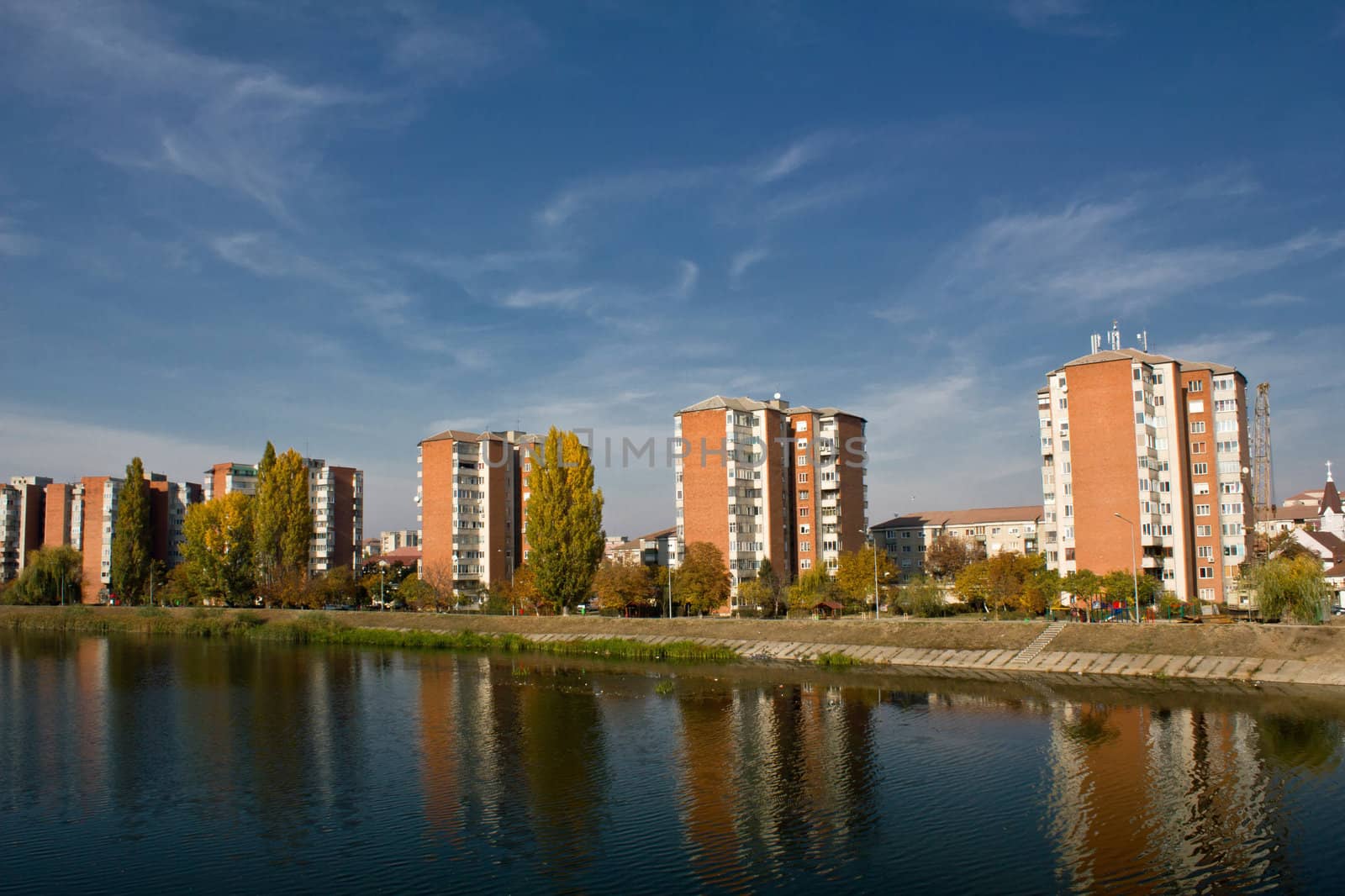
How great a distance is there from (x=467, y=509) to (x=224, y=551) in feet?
77.5

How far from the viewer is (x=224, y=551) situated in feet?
317

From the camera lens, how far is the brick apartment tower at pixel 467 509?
99.9 meters

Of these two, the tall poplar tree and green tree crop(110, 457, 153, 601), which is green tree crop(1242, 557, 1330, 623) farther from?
green tree crop(110, 457, 153, 601)

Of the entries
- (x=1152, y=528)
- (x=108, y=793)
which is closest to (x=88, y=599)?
(x=108, y=793)

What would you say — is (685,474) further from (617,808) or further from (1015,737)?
(617,808)

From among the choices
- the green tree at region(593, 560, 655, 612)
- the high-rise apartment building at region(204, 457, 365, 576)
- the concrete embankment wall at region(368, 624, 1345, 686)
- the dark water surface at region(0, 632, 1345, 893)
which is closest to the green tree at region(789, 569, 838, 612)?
the concrete embankment wall at region(368, 624, 1345, 686)

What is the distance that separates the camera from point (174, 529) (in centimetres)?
13250

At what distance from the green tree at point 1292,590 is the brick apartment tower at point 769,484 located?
1323 inches

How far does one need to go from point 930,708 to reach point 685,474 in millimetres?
48836

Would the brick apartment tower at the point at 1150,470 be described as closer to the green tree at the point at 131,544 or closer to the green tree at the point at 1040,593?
the green tree at the point at 1040,593

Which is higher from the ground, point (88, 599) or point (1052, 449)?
point (1052, 449)

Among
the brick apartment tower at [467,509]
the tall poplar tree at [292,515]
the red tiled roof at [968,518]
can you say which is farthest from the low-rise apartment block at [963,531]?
the tall poplar tree at [292,515]

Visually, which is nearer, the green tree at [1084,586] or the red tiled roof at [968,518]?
the green tree at [1084,586]

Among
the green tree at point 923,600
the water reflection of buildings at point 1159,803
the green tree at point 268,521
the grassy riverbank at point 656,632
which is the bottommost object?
the water reflection of buildings at point 1159,803
